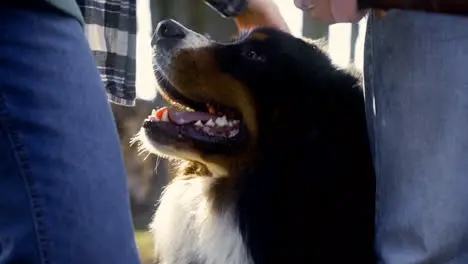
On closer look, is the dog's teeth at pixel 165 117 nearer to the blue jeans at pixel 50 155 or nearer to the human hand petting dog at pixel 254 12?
the human hand petting dog at pixel 254 12

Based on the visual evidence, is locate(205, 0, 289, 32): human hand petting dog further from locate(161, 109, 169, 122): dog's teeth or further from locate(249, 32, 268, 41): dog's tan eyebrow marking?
locate(161, 109, 169, 122): dog's teeth

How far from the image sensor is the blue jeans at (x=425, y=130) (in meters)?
1.99

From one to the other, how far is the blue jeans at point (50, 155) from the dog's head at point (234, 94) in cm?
80

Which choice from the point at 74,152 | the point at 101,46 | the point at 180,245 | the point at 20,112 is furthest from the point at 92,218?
the point at 180,245

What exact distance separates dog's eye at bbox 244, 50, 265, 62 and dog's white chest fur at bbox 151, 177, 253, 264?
1.36ft

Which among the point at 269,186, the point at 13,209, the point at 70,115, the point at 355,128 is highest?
the point at 70,115

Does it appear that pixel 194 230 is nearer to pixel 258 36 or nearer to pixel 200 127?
pixel 200 127

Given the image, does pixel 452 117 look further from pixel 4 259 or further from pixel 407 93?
pixel 4 259

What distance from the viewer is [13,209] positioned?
5.87 feet

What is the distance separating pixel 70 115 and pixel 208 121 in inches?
35.7

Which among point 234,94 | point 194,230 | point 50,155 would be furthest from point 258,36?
point 50,155

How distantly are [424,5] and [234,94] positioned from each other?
833mm

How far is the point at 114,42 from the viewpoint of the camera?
248 centimetres

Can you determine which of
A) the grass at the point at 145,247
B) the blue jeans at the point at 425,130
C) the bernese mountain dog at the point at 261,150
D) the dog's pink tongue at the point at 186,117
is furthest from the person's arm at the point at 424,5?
the grass at the point at 145,247
